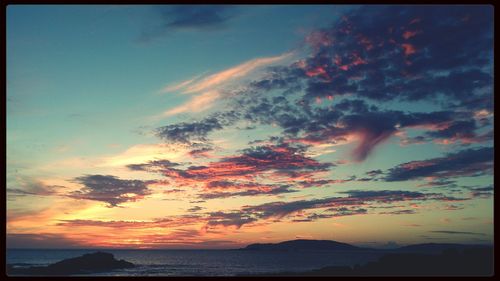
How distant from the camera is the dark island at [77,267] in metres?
83.8

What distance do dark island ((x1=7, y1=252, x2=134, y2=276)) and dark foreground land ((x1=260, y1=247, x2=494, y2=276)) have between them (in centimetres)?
5173

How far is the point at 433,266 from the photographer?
196 feet

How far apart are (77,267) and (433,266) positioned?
74368 millimetres

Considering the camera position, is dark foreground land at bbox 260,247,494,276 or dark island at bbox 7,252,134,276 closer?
dark foreground land at bbox 260,247,494,276

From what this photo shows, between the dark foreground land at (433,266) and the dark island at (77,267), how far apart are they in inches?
2037

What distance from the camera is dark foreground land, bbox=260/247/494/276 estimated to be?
5816cm

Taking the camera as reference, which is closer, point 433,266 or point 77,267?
point 433,266
